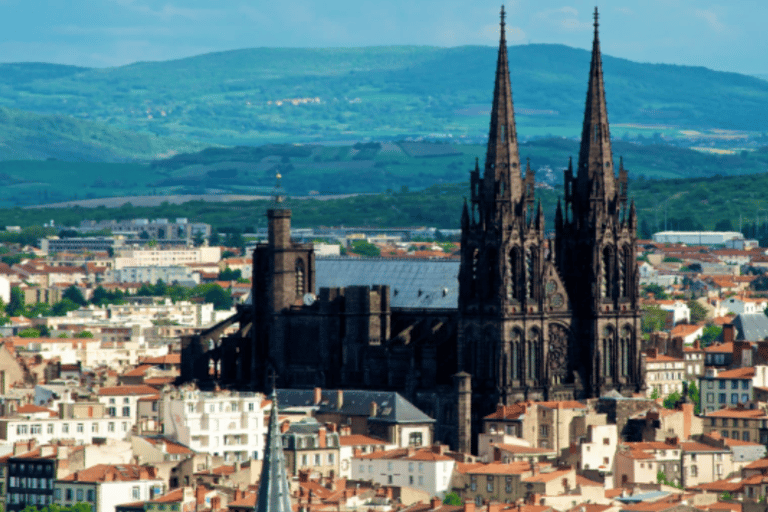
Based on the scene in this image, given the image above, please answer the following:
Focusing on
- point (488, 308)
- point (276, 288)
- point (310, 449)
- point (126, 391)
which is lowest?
point (310, 449)

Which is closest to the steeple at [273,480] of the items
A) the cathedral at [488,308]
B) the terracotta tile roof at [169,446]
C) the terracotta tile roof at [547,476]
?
the terracotta tile roof at [547,476]

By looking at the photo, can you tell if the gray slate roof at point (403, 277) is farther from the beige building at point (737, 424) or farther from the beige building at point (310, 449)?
the beige building at point (310, 449)

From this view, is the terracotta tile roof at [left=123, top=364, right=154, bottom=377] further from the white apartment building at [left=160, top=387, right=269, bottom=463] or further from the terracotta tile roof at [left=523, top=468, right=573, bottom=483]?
the terracotta tile roof at [left=523, top=468, right=573, bottom=483]

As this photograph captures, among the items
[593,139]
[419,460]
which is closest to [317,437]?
[419,460]

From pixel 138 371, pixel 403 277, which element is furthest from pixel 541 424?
pixel 138 371

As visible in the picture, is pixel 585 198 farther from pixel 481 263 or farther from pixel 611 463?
pixel 611 463

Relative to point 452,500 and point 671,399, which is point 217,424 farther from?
point 671,399
